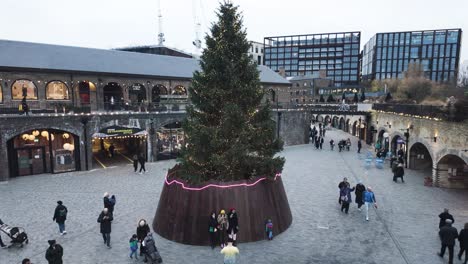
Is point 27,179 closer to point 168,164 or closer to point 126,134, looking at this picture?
point 126,134

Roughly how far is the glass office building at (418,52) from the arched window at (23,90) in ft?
395

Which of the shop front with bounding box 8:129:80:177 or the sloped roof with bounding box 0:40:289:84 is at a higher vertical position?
the sloped roof with bounding box 0:40:289:84

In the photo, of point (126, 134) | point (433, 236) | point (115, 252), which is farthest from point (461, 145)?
point (126, 134)

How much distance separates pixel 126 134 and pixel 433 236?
71.6 feet

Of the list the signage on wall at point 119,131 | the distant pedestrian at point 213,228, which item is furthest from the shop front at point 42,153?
the distant pedestrian at point 213,228

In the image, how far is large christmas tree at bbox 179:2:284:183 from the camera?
1164 centimetres

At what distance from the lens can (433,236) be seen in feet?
38.5

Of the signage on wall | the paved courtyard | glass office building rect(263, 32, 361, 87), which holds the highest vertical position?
glass office building rect(263, 32, 361, 87)

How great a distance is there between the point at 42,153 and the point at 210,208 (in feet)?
57.7

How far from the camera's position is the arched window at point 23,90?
24.1m

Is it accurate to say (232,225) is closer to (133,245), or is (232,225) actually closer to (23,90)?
(133,245)

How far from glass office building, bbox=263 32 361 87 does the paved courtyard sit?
108 metres

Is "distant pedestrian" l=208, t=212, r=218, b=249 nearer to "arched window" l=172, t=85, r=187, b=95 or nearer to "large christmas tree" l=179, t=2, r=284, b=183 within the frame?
"large christmas tree" l=179, t=2, r=284, b=183

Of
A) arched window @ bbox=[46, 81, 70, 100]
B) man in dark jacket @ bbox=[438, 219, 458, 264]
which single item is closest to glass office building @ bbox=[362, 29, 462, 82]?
arched window @ bbox=[46, 81, 70, 100]
